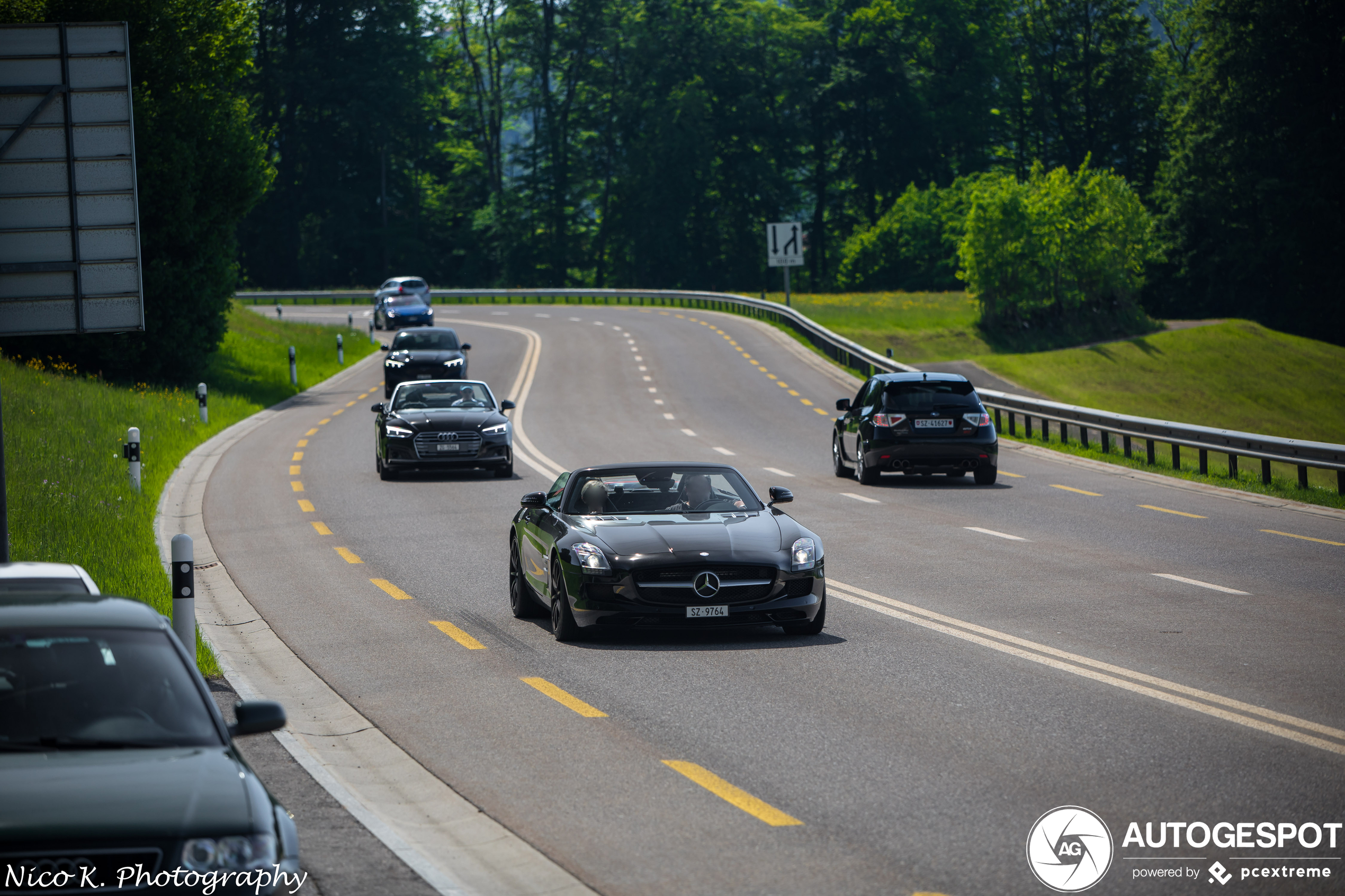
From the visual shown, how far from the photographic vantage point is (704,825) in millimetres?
6512

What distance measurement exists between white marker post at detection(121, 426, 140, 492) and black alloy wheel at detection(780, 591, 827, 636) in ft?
38.7

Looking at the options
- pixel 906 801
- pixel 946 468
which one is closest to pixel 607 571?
pixel 906 801

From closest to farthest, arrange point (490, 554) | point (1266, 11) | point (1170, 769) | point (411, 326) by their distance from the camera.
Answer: point (1170, 769)
point (490, 554)
point (411, 326)
point (1266, 11)

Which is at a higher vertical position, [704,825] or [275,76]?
[275,76]

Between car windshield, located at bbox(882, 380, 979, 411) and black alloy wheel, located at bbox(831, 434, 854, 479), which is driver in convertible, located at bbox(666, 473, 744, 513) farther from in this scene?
black alloy wheel, located at bbox(831, 434, 854, 479)

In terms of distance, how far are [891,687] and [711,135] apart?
99689 millimetres

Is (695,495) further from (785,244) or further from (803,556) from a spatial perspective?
(785,244)

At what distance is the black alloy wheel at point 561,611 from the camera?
1094 centimetres

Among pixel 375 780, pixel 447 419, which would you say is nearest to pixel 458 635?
pixel 375 780

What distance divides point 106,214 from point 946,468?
13642 millimetres

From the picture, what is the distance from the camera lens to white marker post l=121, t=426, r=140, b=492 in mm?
20141

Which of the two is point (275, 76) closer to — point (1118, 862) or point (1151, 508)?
point (1151, 508)

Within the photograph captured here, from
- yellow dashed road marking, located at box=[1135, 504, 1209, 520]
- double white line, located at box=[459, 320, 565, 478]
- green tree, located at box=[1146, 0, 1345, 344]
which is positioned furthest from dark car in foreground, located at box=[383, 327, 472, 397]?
green tree, located at box=[1146, 0, 1345, 344]

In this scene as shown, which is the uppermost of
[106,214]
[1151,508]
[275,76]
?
[275,76]
